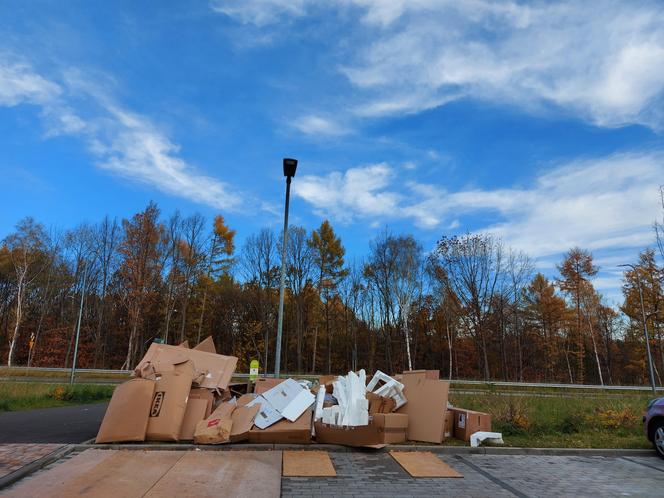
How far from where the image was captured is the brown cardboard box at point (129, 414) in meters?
7.20

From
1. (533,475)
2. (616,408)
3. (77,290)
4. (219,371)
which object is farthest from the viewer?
(77,290)

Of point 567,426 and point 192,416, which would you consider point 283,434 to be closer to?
point 192,416

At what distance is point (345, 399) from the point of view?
7.76m

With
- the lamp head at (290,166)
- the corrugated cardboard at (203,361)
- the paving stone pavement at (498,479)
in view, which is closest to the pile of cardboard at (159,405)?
the corrugated cardboard at (203,361)

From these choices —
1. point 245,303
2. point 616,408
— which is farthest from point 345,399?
point 245,303

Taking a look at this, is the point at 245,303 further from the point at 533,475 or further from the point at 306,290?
the point at 533,475

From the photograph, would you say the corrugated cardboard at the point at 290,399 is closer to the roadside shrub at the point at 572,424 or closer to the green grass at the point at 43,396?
the roadside shrub at the point at 572,424

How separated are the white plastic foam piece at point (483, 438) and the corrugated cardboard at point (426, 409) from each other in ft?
1.87

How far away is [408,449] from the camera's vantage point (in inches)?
303

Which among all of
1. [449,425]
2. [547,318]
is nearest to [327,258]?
[547,318]

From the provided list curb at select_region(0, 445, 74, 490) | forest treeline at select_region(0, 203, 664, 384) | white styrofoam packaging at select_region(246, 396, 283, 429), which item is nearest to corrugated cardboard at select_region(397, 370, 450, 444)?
white styrofoam packaging at select_region(246, 396, 283, 429)

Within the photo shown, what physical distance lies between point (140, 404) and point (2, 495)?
2.70 metres

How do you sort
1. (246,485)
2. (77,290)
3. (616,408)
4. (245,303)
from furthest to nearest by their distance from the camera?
(77,290) < (245,303) < (616,408) < (246,485)

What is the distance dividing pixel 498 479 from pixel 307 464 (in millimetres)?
2811
